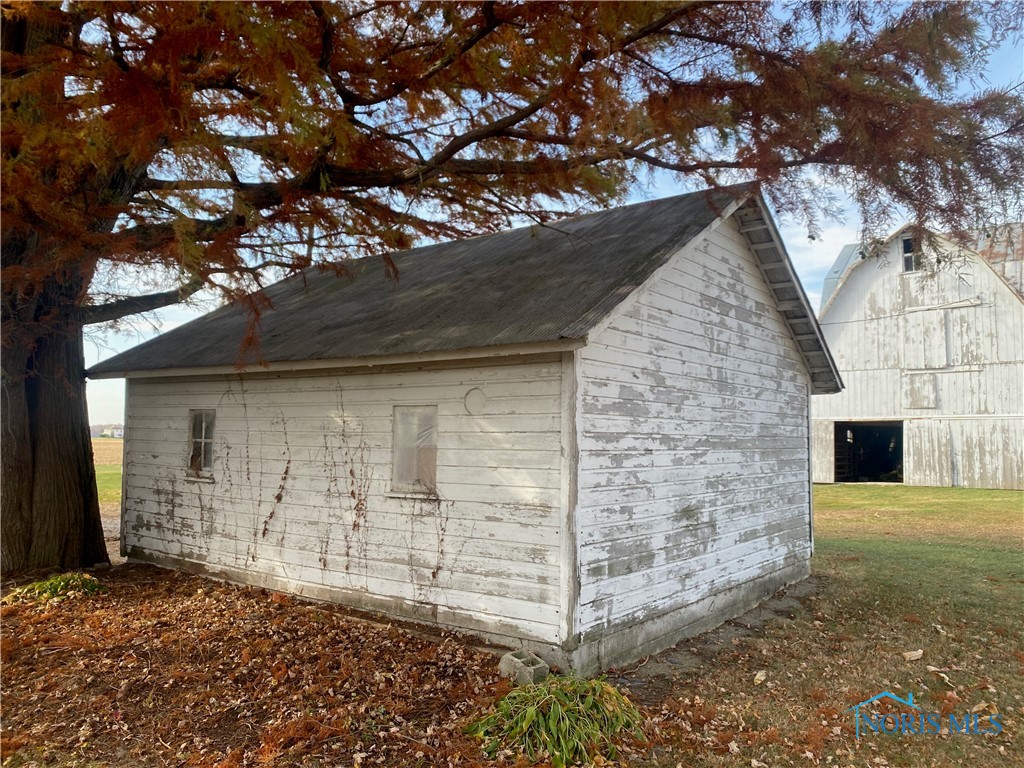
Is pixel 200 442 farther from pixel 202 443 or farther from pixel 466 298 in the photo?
pixel 466 298

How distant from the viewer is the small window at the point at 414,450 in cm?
812

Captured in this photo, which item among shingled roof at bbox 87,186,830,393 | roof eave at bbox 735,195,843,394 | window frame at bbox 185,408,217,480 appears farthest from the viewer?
window frame at bbox 185,408,217,480

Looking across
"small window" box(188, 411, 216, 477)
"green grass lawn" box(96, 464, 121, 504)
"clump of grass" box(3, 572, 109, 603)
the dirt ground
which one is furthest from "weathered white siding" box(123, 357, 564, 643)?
"green grass lawn" box(96, 464, 121, 504)

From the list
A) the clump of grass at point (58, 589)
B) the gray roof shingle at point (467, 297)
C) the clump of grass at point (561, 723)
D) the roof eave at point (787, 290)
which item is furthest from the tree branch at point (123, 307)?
the roof eave at point (787, 290)

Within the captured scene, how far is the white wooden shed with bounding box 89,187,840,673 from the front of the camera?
7.09 m

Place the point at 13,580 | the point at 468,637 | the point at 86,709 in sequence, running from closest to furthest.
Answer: the point at 86,709
the point at 468,637
the point at 13,580

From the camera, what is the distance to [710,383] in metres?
9.34

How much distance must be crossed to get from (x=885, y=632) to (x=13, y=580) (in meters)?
11.4

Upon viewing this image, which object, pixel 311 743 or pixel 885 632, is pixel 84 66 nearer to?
pixel 311 743

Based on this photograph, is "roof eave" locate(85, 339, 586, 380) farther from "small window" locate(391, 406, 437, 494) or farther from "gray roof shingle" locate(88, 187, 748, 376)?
"small window" locate(391, 406, 437, 494)

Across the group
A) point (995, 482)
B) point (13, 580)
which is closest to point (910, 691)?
point (13, 580)

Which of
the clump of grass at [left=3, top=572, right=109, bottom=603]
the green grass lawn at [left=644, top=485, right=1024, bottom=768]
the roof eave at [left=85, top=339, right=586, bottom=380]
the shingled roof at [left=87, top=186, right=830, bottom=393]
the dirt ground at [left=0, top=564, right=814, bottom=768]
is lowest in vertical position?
the green grass lawn at [left=644, top=485, right=1024, bottom=768]

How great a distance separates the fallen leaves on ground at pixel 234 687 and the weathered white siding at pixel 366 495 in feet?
1.92

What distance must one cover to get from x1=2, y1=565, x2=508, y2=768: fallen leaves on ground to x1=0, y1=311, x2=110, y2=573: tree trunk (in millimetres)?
2147
